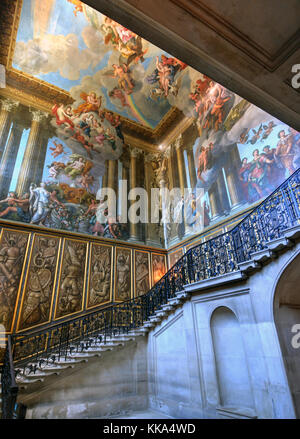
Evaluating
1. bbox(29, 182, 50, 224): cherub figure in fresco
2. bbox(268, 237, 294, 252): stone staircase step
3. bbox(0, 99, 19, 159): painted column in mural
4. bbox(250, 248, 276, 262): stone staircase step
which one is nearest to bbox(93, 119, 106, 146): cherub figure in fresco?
bbox(0, 99, 19, 159): painted column in mural

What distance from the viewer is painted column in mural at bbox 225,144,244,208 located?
30.3ft

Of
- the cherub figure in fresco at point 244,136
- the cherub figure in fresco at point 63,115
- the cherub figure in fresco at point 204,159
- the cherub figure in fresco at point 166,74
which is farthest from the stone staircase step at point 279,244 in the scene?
the cherub figure in fresco at point 63,115

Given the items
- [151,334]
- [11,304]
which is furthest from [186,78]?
[11,304]

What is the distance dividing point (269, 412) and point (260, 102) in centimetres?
500

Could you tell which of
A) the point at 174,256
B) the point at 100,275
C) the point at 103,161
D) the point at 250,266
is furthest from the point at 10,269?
the point at 250,266

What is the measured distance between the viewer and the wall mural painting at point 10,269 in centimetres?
836

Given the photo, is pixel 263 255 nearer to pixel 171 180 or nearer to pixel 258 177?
pixel 258 177

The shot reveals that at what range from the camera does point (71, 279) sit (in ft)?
32.7

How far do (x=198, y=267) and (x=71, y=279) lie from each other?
557 cm

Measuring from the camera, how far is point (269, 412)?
429 centimetres

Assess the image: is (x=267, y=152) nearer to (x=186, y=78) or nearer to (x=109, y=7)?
(x=186, y=78)

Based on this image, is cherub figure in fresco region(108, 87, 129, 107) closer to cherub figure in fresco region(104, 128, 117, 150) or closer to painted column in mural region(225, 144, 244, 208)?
cherub figure in fresco region(104, 128, 117, 150)

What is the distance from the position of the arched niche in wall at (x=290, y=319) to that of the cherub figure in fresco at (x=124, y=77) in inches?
498

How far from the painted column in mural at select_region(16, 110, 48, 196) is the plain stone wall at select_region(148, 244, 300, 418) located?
8047 millimetres
